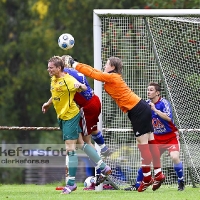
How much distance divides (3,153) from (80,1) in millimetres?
13482

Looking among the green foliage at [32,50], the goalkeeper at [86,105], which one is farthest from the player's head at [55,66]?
the green foliage at [32,50]

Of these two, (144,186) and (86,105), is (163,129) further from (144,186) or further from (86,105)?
(86,105)

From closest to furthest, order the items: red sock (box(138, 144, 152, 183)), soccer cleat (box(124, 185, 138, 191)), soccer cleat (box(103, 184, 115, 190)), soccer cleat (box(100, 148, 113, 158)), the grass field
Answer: the grass field → red sock (box(138, 144, 152, 183)) → soccer cleat (box(100, 148, 113, 158)) → soccer cleat (box(124, 185, 138, 191)) → soccer cleat (box(103, 184, 115, 190))

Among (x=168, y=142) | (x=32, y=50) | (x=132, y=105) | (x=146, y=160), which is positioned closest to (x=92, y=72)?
(x=132, y=105)

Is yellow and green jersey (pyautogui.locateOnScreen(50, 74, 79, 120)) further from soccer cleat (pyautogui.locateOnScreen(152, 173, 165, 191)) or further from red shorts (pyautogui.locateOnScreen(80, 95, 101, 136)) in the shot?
soccer cleat (pyautogui.locateOnScreen(152, 173, 165, 191))

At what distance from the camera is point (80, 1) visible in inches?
1192

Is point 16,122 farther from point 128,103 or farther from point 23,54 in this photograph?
point 128,103

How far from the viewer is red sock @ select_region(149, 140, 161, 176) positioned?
11492mm

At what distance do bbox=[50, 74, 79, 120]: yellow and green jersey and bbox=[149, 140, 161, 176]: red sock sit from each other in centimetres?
127

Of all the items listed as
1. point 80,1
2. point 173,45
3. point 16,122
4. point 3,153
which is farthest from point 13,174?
point 173,45

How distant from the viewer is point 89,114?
37.6ft

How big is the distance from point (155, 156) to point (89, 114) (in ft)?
3.76

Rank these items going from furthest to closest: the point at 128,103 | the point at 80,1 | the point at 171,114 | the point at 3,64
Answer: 1. the point at 3,64
2. the point at 80,1
3. the point at 171,114
4. the point at 128,103

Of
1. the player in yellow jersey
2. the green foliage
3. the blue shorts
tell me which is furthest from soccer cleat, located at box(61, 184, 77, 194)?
the green foliage
